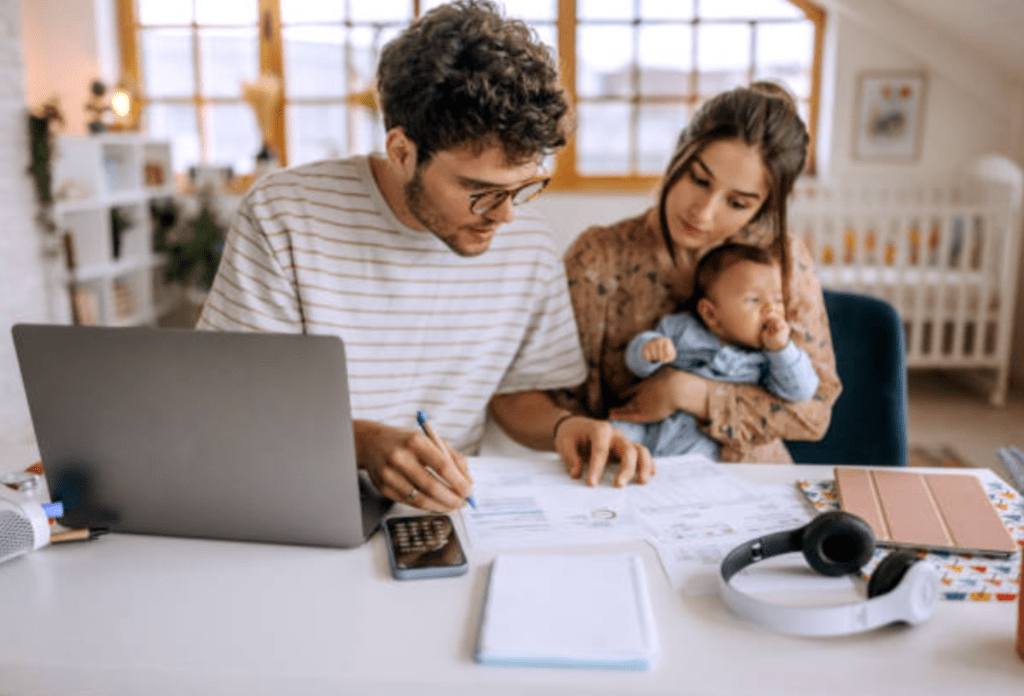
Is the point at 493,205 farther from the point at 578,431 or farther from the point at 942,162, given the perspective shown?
the point at 942,162

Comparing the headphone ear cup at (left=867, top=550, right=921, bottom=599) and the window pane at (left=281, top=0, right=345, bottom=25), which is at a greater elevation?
the window pane at (left=281, top=0, right=345, bottom=25)

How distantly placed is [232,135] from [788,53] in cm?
341

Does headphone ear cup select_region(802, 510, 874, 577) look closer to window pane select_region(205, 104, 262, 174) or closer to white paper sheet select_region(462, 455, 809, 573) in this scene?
white paper sheet select_region(462, 455, 809, 573)

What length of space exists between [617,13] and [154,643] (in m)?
5.25

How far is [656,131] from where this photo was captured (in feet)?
18.6

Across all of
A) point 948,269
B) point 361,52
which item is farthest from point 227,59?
point 948,269

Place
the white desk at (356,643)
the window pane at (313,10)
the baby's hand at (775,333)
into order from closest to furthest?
1. the white desk at (356,643)
2. the baby's hand at (775,333)
3. the window pane at (313,10)

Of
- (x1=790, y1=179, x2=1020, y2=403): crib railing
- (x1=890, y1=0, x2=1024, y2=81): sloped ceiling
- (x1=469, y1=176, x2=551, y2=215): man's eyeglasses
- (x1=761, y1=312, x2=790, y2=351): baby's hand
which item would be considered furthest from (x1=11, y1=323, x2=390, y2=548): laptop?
(x1=890, y1=0, x2=1024, y2=81): sloped ceiling

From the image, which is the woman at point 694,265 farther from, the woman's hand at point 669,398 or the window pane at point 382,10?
the window pane at point 382,10

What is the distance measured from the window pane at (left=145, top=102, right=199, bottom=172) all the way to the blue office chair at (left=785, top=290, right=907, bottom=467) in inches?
191

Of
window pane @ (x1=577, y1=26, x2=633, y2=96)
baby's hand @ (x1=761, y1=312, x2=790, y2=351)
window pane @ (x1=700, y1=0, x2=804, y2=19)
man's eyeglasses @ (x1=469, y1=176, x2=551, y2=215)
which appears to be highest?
window pane @ (x1=700, y1=0, x2=804, y2=19)

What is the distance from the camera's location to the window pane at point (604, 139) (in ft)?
18.5

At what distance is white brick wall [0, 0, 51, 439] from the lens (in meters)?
3.87

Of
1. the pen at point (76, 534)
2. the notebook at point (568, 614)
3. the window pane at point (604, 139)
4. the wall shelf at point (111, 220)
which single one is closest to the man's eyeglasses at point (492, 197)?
the notebook at point (568, 614)
